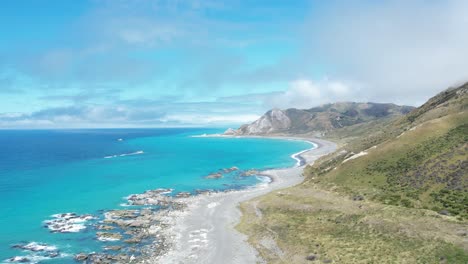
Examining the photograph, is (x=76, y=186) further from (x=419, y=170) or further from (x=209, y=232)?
(x=419, y=170)

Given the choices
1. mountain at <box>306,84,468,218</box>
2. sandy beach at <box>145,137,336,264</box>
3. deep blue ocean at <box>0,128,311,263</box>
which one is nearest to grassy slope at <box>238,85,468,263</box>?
mountain at <box>306,84,468,218</box>

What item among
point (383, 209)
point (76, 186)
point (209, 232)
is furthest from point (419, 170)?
point (76, 186)

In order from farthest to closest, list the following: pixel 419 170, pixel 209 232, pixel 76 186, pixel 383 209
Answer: pixel 76 186 < pixel 419 170 < pixel 209 232 < pixel 383 209

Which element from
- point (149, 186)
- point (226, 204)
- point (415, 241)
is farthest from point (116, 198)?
point (415, 241)

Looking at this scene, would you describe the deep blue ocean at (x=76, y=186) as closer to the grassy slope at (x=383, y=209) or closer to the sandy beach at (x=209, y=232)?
the sandy beach at (x=209, y=232)

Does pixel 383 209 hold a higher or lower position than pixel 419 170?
lower

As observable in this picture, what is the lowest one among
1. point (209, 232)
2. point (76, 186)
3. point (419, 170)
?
point (209, 232)

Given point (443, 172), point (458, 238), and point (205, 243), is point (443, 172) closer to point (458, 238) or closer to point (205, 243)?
point (458, 238)
